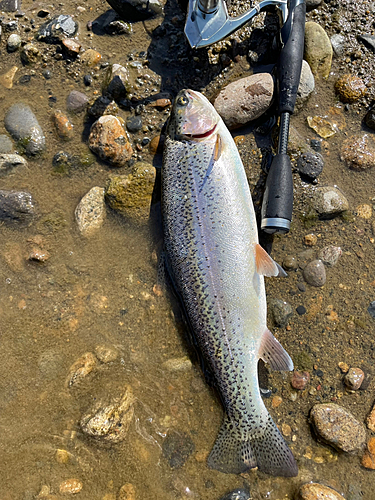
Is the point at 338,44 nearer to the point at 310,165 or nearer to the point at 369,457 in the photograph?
the point at 310,165

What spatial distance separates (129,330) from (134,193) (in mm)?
1499

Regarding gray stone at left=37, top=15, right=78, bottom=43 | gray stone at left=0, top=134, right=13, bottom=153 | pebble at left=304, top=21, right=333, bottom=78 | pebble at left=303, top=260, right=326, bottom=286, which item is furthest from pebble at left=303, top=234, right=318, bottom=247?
gray stone at left=37, top=15, right=78, bottom=43

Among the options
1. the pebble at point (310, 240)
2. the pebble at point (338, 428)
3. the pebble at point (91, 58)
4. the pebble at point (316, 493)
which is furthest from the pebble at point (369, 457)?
the pebble at point (91, 58)

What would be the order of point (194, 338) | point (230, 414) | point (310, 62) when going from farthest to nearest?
point (310, 62) → point (194, 338) → point (230, 414)

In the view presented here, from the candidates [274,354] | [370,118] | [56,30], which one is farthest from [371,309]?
[56,30]

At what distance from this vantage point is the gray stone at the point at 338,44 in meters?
3.85

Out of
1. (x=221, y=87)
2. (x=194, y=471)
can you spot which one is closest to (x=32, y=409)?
(x=194, y=471)

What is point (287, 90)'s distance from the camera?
3322mm

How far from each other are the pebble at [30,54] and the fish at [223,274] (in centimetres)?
187

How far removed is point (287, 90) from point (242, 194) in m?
1.16

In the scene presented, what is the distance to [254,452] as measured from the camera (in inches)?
123

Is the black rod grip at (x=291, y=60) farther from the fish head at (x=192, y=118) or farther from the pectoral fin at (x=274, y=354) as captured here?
the pectoral fin at (x=274, y=354)

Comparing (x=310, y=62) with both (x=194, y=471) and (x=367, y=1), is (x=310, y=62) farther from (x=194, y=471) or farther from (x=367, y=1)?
(x=194, y=471)

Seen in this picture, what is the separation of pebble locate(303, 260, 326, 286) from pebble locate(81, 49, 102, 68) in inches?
135
